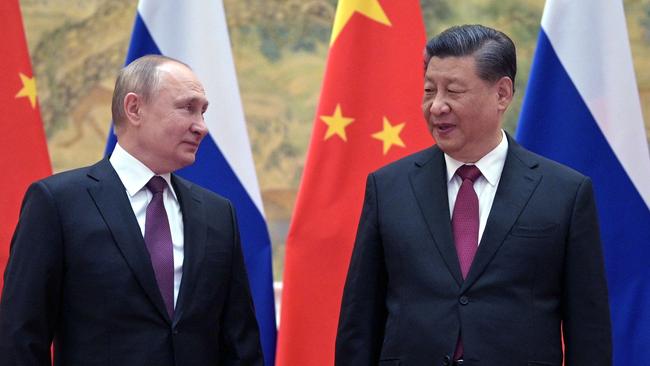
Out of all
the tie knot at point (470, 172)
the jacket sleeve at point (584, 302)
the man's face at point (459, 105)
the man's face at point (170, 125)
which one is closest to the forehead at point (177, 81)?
the man's face at point (170, 125)

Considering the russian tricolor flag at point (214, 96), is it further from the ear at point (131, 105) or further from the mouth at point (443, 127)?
the mouth at point (443, 127)

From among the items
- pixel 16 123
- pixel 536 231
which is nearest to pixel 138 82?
pixel 536 231

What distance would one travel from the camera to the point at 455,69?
111 inches

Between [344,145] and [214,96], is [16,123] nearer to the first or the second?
[214,96]

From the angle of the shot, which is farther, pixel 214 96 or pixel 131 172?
pixel 214 96

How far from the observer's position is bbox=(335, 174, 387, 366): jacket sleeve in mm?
2836

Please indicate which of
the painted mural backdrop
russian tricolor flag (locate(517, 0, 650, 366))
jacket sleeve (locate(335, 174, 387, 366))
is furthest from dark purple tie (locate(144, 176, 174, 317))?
the painted mural backdrop

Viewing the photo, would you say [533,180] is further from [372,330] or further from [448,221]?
[372,330]

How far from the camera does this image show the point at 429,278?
273 centimetres

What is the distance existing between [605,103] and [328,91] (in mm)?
1110

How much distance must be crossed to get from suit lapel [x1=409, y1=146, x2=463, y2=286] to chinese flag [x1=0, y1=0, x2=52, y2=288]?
1906 millimetres

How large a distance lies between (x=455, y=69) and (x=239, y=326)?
3.28 ft

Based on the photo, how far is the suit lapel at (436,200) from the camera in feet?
9.00

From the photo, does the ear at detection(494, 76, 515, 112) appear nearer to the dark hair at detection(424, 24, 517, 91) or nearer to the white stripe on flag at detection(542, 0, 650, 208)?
the dark hair at detection(424, 24, 517, 91)
